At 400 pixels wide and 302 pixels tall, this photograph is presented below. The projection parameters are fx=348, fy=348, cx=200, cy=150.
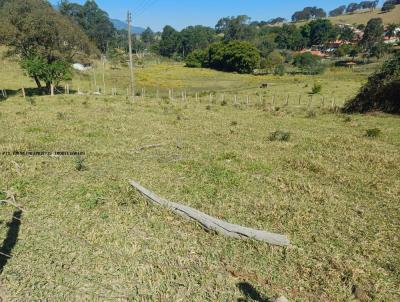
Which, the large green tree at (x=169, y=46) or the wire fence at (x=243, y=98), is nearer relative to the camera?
the wire fence at (x=243, y=98)

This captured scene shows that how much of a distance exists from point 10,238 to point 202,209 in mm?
4289

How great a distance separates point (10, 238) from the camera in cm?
730

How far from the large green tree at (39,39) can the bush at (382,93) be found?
25.9 metres

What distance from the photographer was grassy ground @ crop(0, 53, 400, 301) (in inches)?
237

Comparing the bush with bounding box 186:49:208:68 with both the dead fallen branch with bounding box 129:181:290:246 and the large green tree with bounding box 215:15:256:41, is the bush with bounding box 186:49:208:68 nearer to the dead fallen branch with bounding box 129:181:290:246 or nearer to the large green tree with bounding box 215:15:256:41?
the large green tree with bounding box 215:15:256:41

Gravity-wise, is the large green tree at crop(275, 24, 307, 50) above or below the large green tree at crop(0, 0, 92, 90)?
above

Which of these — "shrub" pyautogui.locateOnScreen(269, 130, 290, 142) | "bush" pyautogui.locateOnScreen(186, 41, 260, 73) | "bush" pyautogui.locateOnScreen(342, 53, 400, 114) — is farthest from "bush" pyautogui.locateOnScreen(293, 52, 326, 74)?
"shrub" pyautogui.locateOnScreen(269, 130, 290, 142)

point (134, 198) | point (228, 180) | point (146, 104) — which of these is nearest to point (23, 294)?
point (134, 198)

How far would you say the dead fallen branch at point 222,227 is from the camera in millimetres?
7160

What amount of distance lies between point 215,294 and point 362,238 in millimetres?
3661

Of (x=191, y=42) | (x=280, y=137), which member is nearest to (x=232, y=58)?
(x=191, y=42)

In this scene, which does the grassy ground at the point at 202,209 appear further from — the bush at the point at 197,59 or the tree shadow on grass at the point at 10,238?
the bush at the point at 197,59

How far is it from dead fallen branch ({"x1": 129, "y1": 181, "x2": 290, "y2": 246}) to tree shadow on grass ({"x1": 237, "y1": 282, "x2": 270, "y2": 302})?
1.39 m

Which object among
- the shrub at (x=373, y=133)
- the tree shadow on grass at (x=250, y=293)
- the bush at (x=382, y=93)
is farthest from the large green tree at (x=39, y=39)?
the tree shadow on grass at (x=250, y=293)
